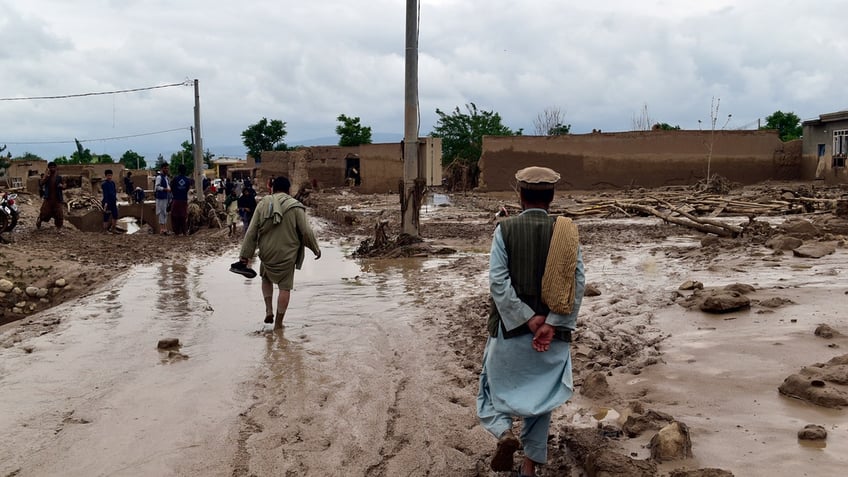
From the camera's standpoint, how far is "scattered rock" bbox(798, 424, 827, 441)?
3.63 metres

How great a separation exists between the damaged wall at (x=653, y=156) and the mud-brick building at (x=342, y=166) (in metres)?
7.37

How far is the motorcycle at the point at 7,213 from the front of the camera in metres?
14.9

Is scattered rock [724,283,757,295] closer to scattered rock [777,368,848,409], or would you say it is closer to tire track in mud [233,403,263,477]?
scattered rock [777,368,848,409]

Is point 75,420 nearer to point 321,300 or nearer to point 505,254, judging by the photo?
point 505,254

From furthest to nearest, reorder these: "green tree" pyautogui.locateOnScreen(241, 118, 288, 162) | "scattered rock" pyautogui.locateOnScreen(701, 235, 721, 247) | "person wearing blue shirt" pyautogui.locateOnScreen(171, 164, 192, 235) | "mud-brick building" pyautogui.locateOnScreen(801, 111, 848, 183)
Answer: "green tree" pyautogui.locateOnScreen(241, 118, 288, 162) → "mud-brick building" pyautogui.locateOnScreen(801, 111, 848, 183) → "person wearing blue shirt" pyautogui.locateOnScreen(171, 164, 192, 235) → "scattered rock" pyautogui.locateOnScreen(701, 235, 721, 247)

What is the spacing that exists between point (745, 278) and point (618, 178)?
1938 centimetres

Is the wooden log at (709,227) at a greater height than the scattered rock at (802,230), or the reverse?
the scattered rock at (802,230)

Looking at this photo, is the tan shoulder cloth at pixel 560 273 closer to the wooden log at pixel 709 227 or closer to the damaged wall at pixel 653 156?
the wooden log at pixel 709 227

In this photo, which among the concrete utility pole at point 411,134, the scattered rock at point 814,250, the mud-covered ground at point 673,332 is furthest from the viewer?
the concrete utility pole at point 411,134

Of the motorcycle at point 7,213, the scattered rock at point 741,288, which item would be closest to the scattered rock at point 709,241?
the scattered rock at point 741,288

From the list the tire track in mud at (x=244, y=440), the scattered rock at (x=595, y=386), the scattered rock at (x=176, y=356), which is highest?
the scattered rock at (x=595, y=386)

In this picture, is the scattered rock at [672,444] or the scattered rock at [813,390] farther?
the scattered rock at [813,390]

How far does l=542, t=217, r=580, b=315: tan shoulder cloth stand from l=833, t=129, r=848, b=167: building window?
82.9 feet

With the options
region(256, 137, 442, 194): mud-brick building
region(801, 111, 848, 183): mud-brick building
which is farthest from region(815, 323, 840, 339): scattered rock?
region(256, 137, 442, 194): mud-brick building
